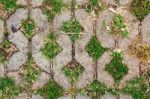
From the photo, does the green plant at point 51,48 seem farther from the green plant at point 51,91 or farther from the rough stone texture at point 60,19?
the green plant at point 51,91

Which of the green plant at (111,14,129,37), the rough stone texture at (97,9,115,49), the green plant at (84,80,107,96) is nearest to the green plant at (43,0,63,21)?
the rough stone texture at (97,9,115,49)

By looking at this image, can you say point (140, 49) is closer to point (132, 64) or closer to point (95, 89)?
point (132, 64)

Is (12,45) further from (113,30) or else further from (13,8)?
(113,30)

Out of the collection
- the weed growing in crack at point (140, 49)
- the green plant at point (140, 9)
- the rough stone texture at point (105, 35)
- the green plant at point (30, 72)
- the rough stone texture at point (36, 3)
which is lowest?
the green plant at point (30, 72)

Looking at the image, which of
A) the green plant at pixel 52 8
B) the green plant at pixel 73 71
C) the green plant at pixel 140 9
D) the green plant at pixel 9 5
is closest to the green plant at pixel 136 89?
the green plant at pixel 73 71

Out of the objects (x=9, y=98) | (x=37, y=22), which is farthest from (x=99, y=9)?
(x=9, y=98)

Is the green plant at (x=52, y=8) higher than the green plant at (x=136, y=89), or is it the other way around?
the green plant at (x=52, y=8)
